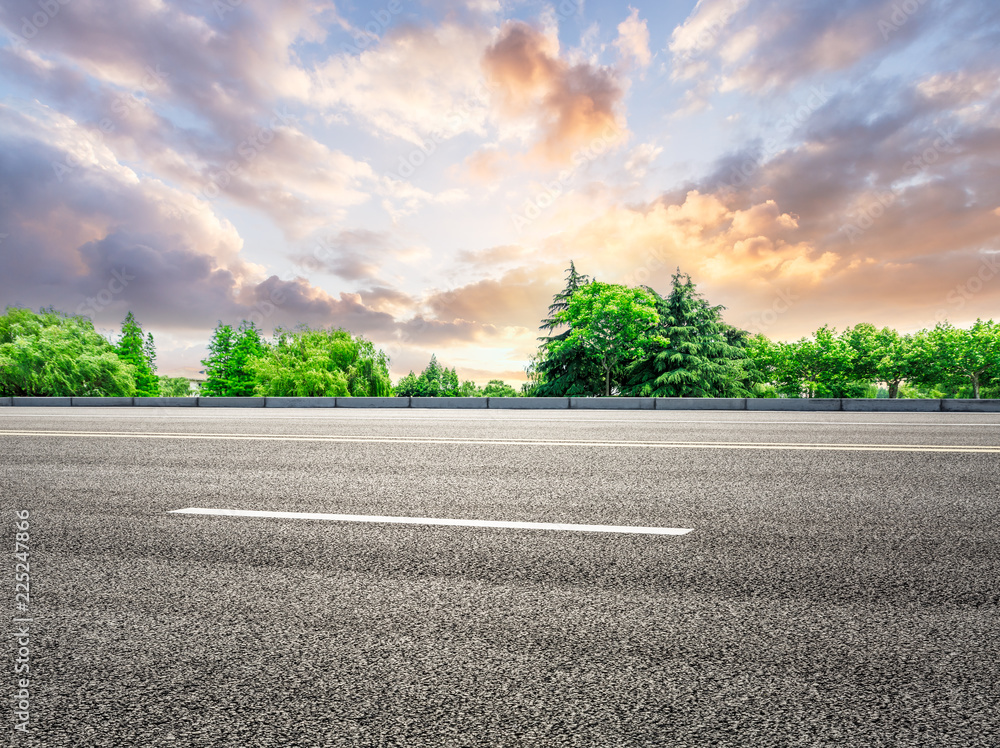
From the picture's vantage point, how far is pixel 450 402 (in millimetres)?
27031

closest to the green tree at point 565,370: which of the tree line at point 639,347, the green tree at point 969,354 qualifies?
the tree line at point 639,347

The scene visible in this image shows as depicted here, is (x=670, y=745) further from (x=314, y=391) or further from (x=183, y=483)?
(x=314, y=391)

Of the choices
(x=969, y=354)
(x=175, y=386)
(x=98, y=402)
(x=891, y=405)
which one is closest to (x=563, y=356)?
(x=891, y=405)

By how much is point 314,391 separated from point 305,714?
4175 cm

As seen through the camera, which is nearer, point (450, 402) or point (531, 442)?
point (531, 442)

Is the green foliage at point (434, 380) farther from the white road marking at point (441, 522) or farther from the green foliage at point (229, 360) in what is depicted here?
the white road marking at point (441, 522)

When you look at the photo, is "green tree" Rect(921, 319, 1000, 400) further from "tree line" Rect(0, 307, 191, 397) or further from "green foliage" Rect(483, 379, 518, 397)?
"tree line" Rect(0, 307, 191, 397)

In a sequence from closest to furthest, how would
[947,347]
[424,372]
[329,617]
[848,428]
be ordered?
[329,617] → [848,428] → [947,347] → [424,372]

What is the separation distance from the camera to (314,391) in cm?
4156

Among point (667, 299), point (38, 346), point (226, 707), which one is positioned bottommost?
point (226, 707)

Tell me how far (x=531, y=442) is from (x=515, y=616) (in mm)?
6764

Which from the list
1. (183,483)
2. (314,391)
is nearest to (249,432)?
(183,483)

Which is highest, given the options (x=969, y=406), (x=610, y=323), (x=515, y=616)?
(x=610, y=323)

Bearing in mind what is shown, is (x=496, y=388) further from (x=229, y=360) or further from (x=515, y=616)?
(x=515, y=616)
